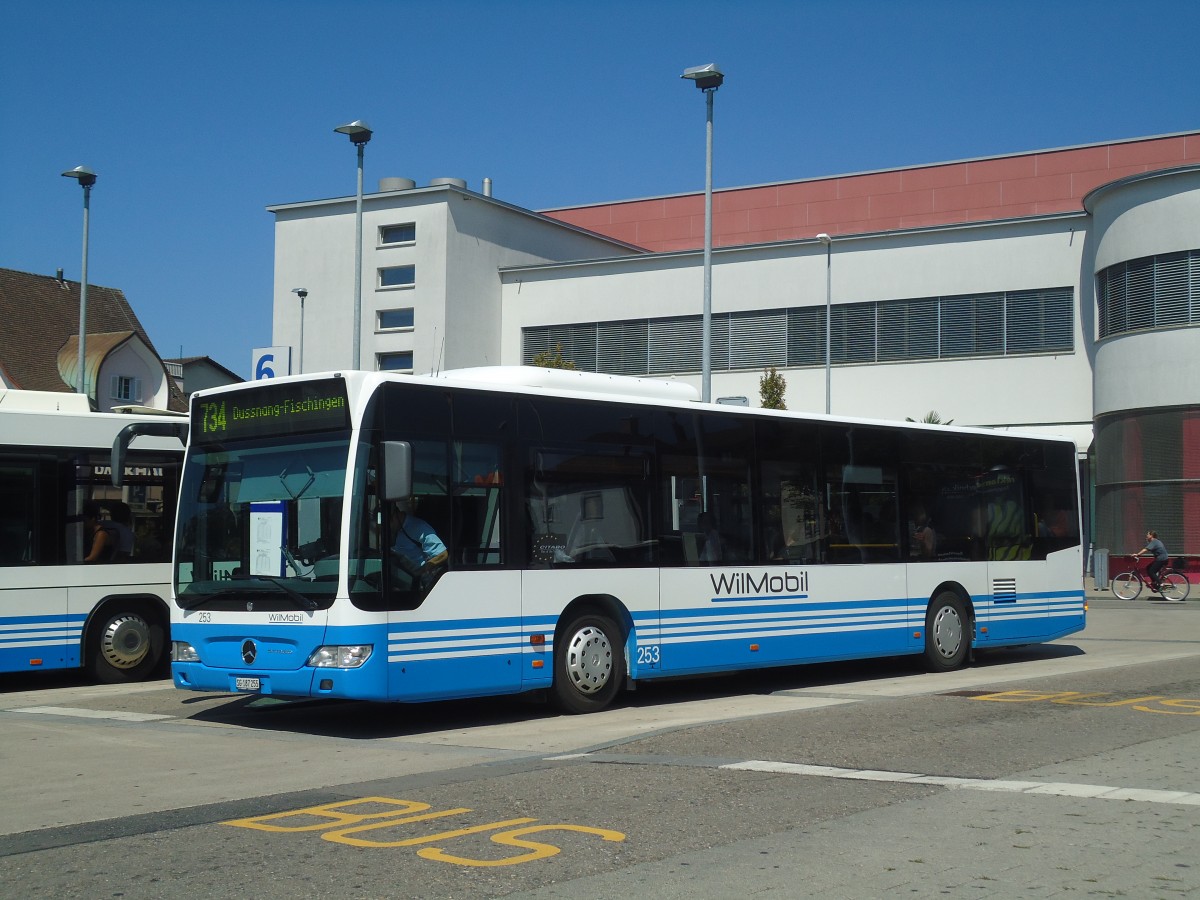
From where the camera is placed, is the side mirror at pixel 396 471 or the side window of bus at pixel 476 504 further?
the side window of bus at pixel 476 504

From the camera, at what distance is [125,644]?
15.6 meters

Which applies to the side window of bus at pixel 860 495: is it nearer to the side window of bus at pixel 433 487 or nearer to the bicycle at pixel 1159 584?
the side window of bus at pixel 433 487

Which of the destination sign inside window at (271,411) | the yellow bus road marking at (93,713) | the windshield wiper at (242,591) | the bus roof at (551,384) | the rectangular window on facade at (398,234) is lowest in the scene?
the yellow bus road marking at (93,713)

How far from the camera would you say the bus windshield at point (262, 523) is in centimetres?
1135

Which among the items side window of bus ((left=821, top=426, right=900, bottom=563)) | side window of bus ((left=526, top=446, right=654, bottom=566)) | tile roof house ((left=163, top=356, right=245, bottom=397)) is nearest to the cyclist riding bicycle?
side window of bus ((left=821, top=426, right=900, bottom=563))

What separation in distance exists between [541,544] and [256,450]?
8.60ft

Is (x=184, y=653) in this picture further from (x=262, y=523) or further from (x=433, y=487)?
(x=433, y=487)

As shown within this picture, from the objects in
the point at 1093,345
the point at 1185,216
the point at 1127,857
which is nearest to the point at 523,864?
the point at 1127,857

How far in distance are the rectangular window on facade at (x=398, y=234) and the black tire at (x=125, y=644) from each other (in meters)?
36.4

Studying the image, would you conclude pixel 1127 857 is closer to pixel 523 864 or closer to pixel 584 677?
pixel 523 864

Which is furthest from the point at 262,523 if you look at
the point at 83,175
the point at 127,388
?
the point at 127,388

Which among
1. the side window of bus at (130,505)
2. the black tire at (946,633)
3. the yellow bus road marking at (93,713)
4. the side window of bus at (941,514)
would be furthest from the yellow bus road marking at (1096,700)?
the side window of bus at (130,505)

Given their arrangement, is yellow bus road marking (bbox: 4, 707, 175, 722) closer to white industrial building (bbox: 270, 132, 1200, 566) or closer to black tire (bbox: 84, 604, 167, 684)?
black tire (bbox: 84, 604, 167, 684)

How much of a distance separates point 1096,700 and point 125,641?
10.2 meters
